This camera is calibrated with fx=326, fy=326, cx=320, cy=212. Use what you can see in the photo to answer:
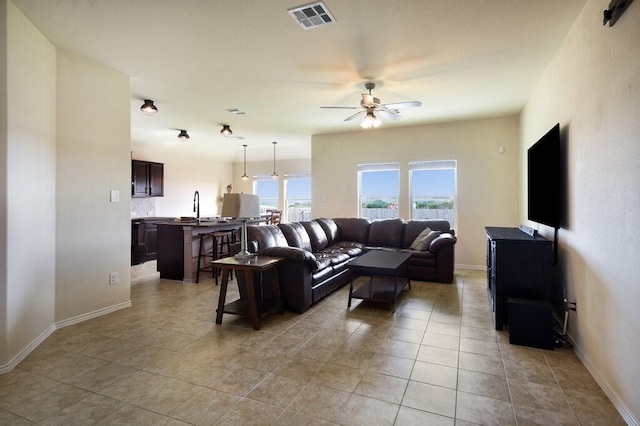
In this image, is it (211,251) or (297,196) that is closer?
(211,251)

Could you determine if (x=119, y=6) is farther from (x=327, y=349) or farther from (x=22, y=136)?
(x=327, y=349)

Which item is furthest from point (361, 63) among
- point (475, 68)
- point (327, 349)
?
point (327, 349)

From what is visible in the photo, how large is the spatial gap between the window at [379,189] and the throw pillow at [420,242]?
3.70 feet

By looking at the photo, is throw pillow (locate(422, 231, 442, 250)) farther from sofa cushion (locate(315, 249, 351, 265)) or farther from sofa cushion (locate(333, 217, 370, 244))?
sofa cushion (locate(315, 249, 351, 265))

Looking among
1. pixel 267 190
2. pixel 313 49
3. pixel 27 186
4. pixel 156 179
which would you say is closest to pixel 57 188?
pixel 27 186

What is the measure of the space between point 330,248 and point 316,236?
1.28 feet

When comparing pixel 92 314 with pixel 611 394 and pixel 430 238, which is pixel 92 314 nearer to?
pixel 611 394

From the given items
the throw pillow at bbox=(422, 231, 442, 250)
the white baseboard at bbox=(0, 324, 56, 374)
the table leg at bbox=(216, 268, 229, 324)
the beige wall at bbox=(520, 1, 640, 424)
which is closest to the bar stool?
the table leg at bbox=(216, 268, 229, 324)

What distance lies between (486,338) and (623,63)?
2226mm

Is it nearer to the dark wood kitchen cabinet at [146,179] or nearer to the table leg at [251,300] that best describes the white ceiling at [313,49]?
the table leg at [251,300]

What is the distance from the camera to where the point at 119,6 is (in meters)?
2.44

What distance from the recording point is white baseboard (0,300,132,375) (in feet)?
7.80

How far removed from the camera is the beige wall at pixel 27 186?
2.39m

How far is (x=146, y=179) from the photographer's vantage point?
287 inches
